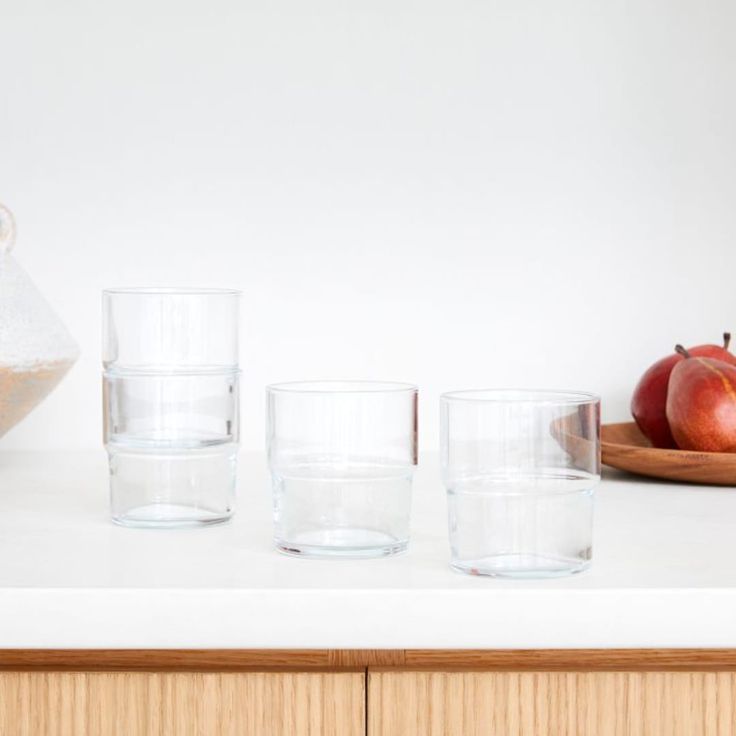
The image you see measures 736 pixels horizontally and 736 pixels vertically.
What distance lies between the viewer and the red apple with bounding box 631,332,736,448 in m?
1.22

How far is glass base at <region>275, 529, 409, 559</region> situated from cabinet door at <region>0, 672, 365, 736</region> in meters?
0.10

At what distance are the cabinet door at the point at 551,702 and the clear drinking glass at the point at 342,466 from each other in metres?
0.11

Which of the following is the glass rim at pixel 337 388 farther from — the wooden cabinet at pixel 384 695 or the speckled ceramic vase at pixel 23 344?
the speckled ceramic vase at pixel 23 344

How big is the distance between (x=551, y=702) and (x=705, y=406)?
1.59ft

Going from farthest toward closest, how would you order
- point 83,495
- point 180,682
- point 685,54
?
point 685,54
point 83,495
point 180,682

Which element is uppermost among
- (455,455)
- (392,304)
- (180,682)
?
(392,304)

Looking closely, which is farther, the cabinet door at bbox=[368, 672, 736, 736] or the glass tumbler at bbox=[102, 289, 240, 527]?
the glass tumbler at bbox=[102, 289, 240, 527]

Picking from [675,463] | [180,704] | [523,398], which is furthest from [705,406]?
[180,704]

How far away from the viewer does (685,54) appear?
1391 millimetres

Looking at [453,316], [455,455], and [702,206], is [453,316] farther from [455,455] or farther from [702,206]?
[455,455]

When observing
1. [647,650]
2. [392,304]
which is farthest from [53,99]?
[647,650]

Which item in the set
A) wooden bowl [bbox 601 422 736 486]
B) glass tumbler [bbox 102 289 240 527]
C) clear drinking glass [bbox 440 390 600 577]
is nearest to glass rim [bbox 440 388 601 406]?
clear drinking glass [bbox 440 390 600 577]

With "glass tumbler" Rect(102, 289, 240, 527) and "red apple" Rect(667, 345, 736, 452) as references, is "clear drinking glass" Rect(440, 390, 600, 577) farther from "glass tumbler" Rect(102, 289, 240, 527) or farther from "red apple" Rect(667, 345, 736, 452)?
"red apple" Rect(667, 345, 736, 452)

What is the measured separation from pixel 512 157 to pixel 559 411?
688 millimetres
